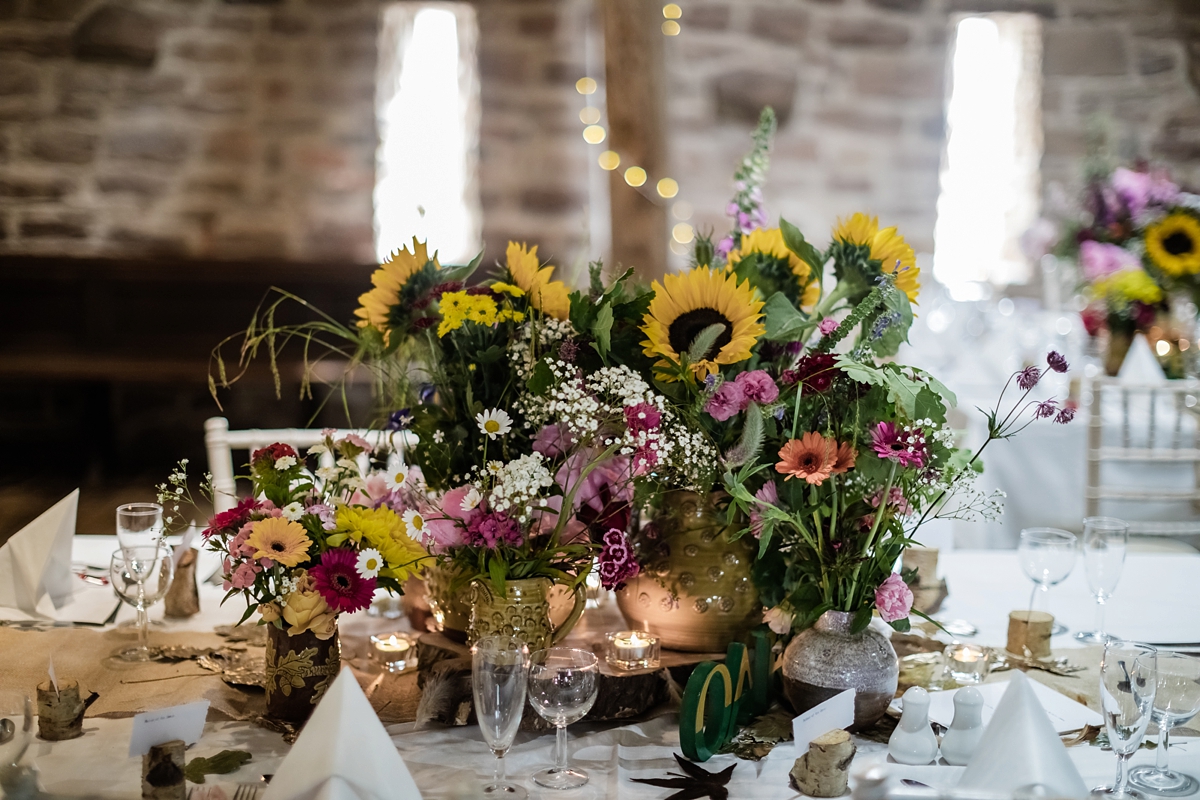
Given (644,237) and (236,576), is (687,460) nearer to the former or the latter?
(236,576)

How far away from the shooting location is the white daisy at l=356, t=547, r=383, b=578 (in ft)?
3.61

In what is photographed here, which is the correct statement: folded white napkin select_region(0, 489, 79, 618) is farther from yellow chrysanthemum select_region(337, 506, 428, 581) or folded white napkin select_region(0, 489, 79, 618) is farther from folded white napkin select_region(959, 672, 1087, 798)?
folded white napkin select_region(959, 672, 1087, 798)

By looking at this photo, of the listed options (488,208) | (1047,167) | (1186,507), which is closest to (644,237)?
(488,208)

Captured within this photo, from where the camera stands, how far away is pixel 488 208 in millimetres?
4551

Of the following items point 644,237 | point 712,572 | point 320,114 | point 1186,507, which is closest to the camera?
point 712,572

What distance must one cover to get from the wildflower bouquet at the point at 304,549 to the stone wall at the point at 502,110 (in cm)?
350

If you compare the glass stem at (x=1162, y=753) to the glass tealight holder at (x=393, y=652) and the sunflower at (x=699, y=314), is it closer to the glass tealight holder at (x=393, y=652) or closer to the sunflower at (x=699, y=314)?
the sunflower at (x=699, y=314)

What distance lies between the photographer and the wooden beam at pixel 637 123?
341 centimetres

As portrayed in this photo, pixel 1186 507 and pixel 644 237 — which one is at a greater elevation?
pixel 644 237

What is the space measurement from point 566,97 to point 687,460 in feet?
12.1

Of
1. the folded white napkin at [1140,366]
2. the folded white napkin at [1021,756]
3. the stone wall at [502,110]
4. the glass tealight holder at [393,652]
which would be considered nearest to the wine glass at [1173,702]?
the folded white napkin at [1021,756]

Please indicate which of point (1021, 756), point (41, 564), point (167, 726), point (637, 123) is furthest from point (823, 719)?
point (637, 123)

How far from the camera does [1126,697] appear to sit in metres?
0.96

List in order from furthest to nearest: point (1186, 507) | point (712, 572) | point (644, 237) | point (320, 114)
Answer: point (320, 114) < point (644, 237) < point (1186, 507) < point (712, 572)
